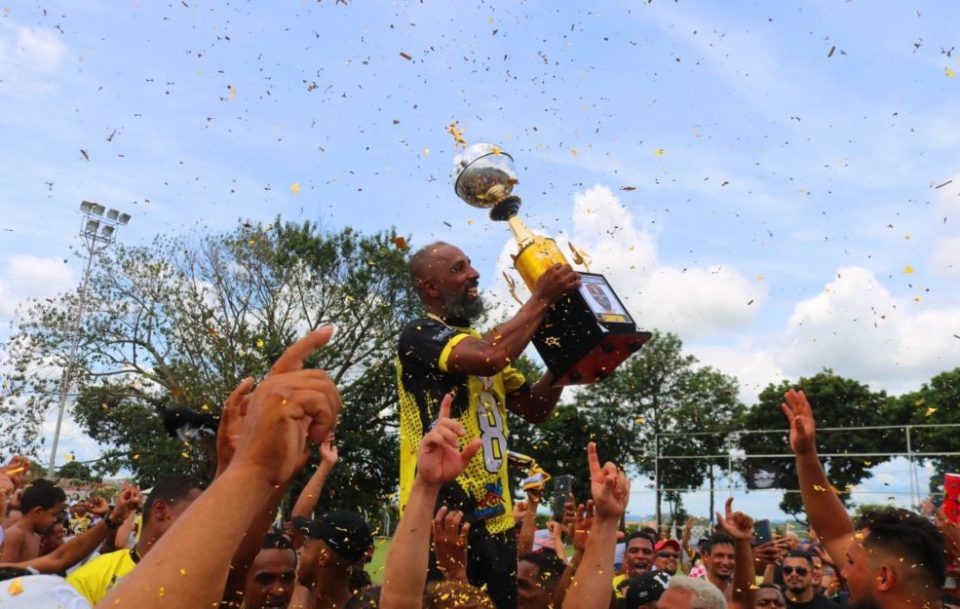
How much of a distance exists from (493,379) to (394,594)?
72.1 inches

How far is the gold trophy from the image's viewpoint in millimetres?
4305

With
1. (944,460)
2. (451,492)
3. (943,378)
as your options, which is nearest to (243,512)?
(451,492)

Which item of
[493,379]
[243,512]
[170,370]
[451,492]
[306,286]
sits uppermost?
[306,286]

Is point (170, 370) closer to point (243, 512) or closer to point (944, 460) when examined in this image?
point (944, 460)

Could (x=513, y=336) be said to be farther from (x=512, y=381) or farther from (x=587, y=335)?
(x=512, y=381)

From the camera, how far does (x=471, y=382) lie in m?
4.32

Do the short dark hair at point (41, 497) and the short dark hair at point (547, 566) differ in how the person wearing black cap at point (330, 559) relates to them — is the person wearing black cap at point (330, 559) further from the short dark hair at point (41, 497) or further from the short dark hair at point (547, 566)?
the short dark hair at point (41, 497)

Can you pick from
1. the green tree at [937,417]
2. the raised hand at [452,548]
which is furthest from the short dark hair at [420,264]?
the green tree at [937,417]

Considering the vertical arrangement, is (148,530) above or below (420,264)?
below

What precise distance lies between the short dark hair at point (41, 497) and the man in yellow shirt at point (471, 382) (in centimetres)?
507

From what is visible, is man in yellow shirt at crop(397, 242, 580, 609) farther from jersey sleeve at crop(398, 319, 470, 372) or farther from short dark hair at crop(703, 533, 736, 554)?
short dark hair at crop(703, 533, 736, 554)

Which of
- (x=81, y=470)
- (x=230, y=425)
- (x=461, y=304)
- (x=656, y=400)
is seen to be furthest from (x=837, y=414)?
(x=230, y=425)

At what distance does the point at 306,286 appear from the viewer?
3056 centimetres

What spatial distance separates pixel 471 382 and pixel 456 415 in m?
0.22
